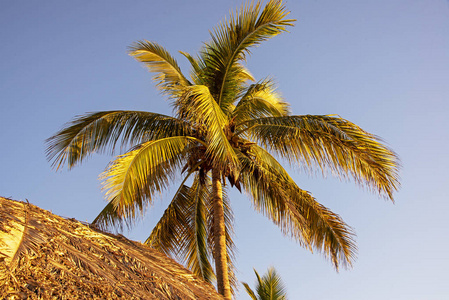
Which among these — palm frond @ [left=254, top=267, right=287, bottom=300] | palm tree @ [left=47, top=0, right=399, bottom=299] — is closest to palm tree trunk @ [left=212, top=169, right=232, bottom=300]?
palm tree @ [left=47, top=0, right=399, bottom=299]

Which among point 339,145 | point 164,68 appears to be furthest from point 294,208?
point 164,68

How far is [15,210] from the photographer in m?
5.34

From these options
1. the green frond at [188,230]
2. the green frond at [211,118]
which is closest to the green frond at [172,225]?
the green frond at [188,230]

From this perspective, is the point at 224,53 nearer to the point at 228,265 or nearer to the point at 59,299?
the point at 228,265

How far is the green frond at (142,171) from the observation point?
7332 mm

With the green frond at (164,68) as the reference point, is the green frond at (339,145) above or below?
below

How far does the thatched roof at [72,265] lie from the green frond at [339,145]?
343 centimetres

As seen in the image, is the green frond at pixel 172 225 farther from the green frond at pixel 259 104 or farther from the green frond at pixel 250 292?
the green frond at pixel 250 292

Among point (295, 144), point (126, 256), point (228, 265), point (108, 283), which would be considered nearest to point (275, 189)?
point (295, 144)

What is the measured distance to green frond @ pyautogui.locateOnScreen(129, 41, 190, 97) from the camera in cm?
1030

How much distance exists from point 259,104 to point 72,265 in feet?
22.7

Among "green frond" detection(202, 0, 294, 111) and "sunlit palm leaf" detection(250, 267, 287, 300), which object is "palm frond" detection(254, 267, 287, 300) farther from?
"green frond" detection(202, 0, 294, 111)

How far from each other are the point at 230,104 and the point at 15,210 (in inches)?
227

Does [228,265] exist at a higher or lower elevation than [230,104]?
lower
